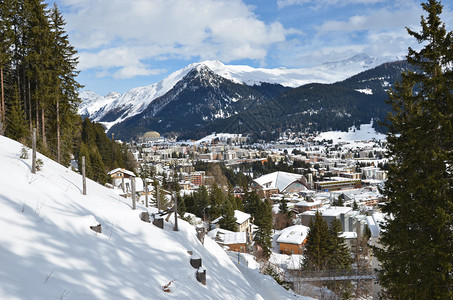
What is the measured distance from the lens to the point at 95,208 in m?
9.82

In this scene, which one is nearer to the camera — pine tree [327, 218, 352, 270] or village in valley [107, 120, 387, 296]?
pine tree [327, 218, 352, 270]

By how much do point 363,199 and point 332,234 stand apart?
186 ft

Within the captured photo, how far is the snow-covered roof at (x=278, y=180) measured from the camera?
104825 millimetres

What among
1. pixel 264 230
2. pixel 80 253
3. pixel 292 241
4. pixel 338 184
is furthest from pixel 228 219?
pixel 338 184

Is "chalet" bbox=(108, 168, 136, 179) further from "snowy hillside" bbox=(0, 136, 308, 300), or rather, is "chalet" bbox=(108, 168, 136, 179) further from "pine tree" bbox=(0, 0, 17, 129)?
"snowy hillside" bbox=(0, 136, 308, 300)

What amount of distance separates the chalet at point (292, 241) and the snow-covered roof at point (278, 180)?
6000cm

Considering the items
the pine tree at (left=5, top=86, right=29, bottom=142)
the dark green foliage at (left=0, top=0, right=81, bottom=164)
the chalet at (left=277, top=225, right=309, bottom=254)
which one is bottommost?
the chalet at (left=277, top=225, right=309, bottom=254)

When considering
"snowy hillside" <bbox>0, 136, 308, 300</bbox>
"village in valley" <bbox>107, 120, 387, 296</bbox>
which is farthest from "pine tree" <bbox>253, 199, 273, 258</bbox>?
"snowy hillside" <bbox>0, 136, 308, 300</bbox>

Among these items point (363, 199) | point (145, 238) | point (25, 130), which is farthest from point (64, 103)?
point (363, 199)

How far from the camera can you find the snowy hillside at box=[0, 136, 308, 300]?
4742 millimetres

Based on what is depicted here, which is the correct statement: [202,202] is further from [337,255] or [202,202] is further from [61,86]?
[61,86]

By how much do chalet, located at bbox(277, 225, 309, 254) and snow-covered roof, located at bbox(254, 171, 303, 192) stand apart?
60.0m

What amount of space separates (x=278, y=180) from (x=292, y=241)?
7203 cm

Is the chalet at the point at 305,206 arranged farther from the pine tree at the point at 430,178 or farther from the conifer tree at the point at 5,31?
the conifer tree at the point at 5,31
